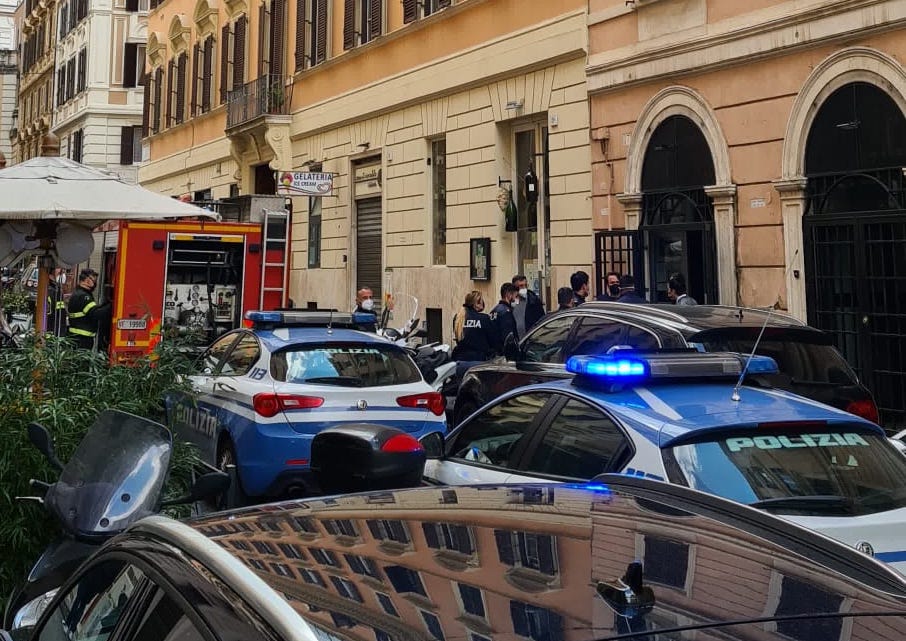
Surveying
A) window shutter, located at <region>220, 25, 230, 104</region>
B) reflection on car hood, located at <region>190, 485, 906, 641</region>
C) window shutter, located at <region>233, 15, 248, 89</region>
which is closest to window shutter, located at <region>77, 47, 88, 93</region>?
window shutter, located at <region>220, 25, 230, 104</region>

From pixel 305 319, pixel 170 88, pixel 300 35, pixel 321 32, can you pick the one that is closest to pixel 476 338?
pixel 305 319

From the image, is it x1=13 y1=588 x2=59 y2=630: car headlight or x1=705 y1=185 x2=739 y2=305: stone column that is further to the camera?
x1=705 y1=185 x2=739 y2=305: stone column

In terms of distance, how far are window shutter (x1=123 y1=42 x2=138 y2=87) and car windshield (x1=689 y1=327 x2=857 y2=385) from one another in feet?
145

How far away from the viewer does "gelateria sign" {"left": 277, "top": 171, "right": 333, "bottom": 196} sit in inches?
837

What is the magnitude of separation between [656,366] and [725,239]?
9.76 m

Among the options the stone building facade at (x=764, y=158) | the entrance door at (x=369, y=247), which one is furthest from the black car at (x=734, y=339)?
the entrance door at (x=369, y=247)

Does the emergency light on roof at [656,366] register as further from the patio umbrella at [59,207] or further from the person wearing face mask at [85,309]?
the person wearing face mask at [85,309]

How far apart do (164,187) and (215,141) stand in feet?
20.6

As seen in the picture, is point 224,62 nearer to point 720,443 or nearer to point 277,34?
point 277,34

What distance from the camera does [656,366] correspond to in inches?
183

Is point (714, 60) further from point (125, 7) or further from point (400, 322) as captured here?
point (125, 7)

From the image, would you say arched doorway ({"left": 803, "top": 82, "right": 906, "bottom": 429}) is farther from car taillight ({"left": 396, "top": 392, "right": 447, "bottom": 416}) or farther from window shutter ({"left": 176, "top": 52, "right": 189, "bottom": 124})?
window shutter ({"left": 176, "top": 52, "right": 189, "bottom": 124})

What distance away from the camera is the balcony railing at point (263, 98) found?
2619 centimetres

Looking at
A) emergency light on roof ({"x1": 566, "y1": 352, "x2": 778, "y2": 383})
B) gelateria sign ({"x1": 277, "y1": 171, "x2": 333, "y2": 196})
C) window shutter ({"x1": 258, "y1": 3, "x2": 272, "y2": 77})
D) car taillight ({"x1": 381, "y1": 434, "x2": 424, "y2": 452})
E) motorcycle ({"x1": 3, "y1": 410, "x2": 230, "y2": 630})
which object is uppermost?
window shutter ({"x1": 258, "y1": 3, "x2": 272, "y2": 77})
